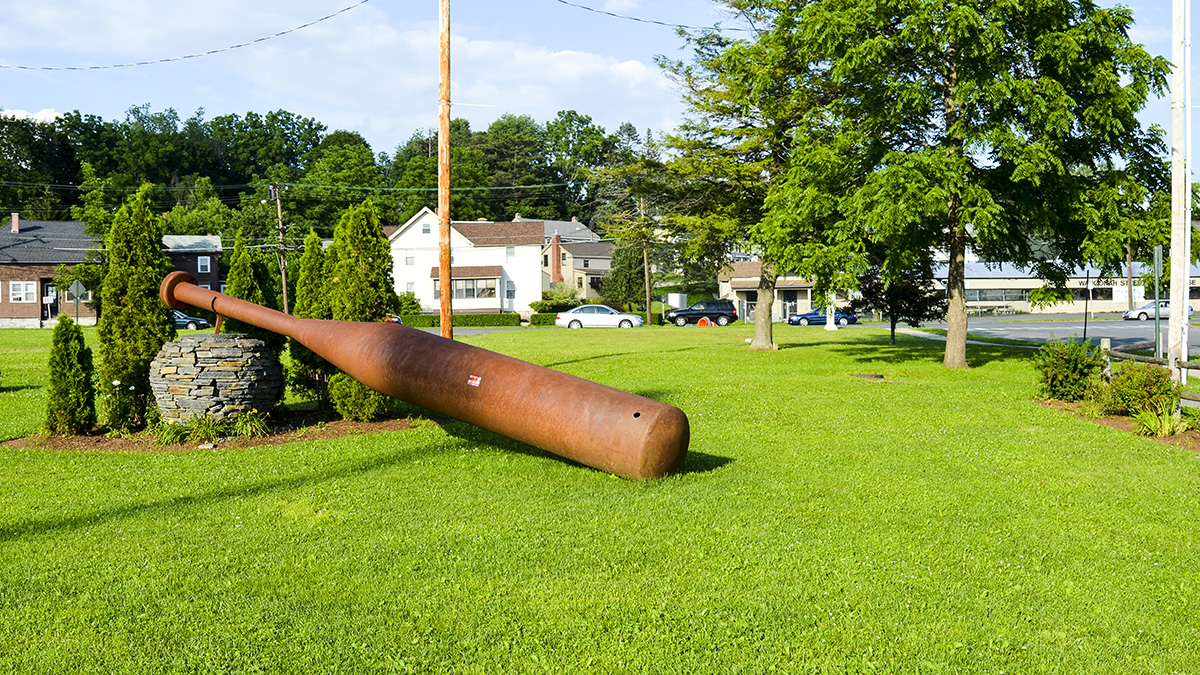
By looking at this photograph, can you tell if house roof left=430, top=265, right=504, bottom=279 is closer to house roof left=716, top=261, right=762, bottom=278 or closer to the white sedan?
the white sedan

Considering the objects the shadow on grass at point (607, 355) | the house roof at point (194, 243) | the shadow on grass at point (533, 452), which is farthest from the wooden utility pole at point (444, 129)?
the house roof at point (194, 243)

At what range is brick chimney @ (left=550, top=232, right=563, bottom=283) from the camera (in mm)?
77812

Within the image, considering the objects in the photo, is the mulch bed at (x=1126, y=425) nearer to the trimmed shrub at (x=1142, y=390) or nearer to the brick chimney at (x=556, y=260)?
the trimmed shrub at (x=1142, y=390)

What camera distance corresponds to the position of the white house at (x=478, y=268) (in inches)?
2549

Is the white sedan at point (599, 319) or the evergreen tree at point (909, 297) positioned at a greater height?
the evergreen tree at point (909, 297)

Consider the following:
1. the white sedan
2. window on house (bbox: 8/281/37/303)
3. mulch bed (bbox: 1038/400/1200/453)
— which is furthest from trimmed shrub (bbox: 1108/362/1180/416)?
window on house (bbox: 8/281/37/303)

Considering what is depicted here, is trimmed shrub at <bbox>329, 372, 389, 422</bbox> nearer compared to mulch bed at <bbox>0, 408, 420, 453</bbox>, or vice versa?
mulch bed at <bbox>0, 408, 420, 453</bbox>

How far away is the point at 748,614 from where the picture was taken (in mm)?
5227

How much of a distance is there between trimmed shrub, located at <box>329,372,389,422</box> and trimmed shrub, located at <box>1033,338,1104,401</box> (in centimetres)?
1132

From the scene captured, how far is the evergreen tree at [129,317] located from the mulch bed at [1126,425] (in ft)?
43.3

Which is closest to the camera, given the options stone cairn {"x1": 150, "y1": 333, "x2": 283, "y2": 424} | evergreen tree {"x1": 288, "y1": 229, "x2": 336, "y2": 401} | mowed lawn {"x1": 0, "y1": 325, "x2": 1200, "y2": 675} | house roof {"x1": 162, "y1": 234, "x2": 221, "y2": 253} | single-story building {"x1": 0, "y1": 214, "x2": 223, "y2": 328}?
mowed lawn {"x1": 0, "y1": 325, "x2": 1200, "y2": 675}

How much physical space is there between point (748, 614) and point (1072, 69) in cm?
1857

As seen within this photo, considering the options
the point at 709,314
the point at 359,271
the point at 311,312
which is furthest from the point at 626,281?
the point at 359,271

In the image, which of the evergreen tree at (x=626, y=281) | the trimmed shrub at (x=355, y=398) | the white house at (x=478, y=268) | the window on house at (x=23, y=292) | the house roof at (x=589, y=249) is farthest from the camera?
the house roof at (x=589, y=249)
